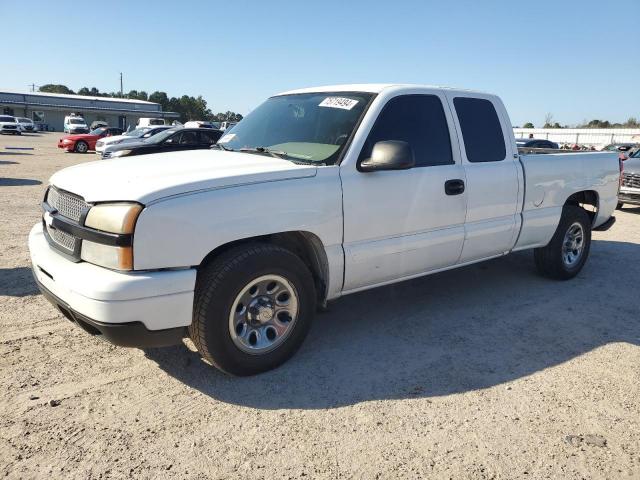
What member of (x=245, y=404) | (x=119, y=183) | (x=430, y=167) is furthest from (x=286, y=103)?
(x=245, y=404)

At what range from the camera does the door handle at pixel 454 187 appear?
417cm

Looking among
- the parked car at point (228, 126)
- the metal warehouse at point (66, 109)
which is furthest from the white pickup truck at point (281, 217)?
the metal warehouse at point (66, 109)

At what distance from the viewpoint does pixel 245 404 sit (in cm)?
311

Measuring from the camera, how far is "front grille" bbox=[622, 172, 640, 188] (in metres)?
11.4

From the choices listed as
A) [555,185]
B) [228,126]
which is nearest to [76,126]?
[228,126]

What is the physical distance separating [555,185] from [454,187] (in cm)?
172

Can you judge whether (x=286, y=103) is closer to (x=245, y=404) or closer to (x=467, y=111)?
(x=467, y=111)

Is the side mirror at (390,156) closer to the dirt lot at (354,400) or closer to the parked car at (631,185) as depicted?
the dirt lot at (354,400)

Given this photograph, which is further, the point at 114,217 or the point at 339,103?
the point at 339,103

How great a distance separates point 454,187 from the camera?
4.23 meters

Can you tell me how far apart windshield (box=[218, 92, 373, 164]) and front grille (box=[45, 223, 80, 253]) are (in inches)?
60.7

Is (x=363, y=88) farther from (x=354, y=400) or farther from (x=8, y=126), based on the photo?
(x=8, y=126)

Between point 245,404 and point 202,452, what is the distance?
49 cm

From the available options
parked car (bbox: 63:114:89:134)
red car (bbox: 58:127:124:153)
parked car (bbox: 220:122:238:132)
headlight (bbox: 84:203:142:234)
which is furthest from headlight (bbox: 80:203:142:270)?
parked car (bbox: 63:114:89:134)
